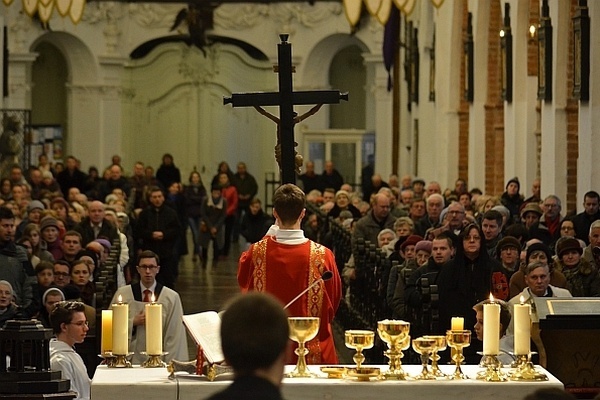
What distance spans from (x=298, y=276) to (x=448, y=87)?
67.7 feet

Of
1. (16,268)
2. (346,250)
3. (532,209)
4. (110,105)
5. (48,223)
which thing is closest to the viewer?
(16,268)

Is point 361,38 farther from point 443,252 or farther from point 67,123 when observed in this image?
point 443,252

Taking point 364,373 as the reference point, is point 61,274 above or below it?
above

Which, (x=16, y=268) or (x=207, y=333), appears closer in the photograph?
(x=207, y=333)

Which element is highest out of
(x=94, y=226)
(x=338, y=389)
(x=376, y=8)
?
(x=376, y=8)

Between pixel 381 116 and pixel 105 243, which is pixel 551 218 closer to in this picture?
pixel 105 243

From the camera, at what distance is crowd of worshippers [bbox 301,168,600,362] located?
12070 millimetres

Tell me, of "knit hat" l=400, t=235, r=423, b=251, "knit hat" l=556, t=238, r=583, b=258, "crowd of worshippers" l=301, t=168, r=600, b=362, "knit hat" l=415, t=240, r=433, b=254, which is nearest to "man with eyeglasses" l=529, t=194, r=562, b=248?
"crowd of worshippers" l=301, t=168, r=600, b=362

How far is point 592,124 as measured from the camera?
18891mm

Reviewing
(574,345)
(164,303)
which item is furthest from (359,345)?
(164,303)

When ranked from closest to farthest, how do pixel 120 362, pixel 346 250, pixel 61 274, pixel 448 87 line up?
pixel 120 362 < pixel 61 274 < pixel 346 250 < pixel 448 87

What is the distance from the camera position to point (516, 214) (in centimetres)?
2095

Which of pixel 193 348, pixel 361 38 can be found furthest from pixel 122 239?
pixel 361 38

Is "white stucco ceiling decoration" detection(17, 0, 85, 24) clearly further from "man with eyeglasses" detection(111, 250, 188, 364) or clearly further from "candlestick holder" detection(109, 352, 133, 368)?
"candlestick holder" detection(109, 352, 133, 368)
